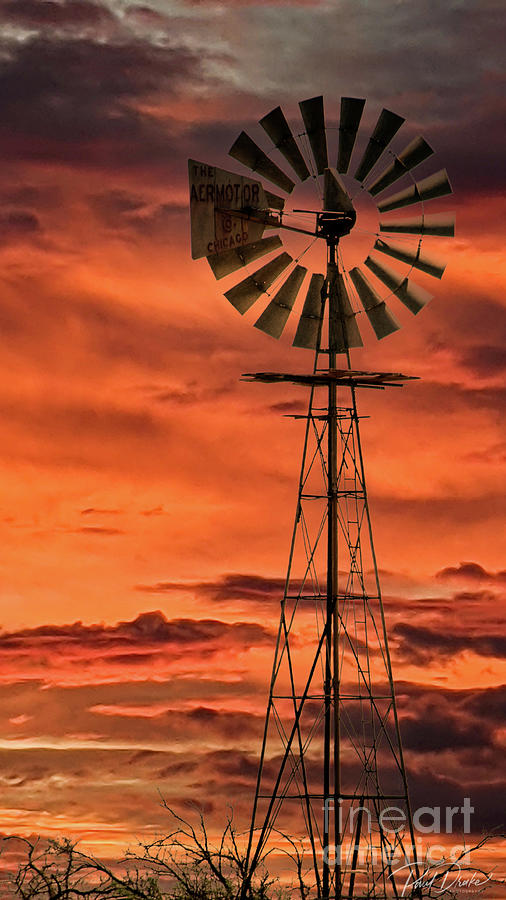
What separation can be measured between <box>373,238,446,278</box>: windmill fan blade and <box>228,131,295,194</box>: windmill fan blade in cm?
263

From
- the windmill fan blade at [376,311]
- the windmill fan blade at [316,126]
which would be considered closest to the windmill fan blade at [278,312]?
the windmill fan blade at [376,311]

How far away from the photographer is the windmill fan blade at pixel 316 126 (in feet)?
92.7

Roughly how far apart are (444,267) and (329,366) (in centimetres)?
309

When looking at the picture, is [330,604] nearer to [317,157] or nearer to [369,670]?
[369,670]

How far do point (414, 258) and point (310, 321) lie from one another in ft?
8.37

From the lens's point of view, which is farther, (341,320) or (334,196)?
(341,320)

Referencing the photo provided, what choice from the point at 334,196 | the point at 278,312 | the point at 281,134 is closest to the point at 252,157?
the point at 281,134

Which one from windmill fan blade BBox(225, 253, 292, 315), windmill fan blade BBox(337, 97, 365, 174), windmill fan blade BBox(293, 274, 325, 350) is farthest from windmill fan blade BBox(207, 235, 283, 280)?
windmill fan blade BBox(337, 97, 365, 174)

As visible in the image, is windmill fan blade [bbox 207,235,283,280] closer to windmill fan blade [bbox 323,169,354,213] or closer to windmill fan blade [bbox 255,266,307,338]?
windmill fan blade [bbox 255,266,307,338]

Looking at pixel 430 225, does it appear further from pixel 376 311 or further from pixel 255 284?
pixel 255 284

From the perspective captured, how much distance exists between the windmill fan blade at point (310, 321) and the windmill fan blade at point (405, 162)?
237cm

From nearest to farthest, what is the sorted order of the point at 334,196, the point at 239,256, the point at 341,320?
the point at 239,256
the point at 334,196
the point at 341,320

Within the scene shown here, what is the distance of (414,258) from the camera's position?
29.1m

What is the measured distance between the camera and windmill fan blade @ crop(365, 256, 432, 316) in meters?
29.1
